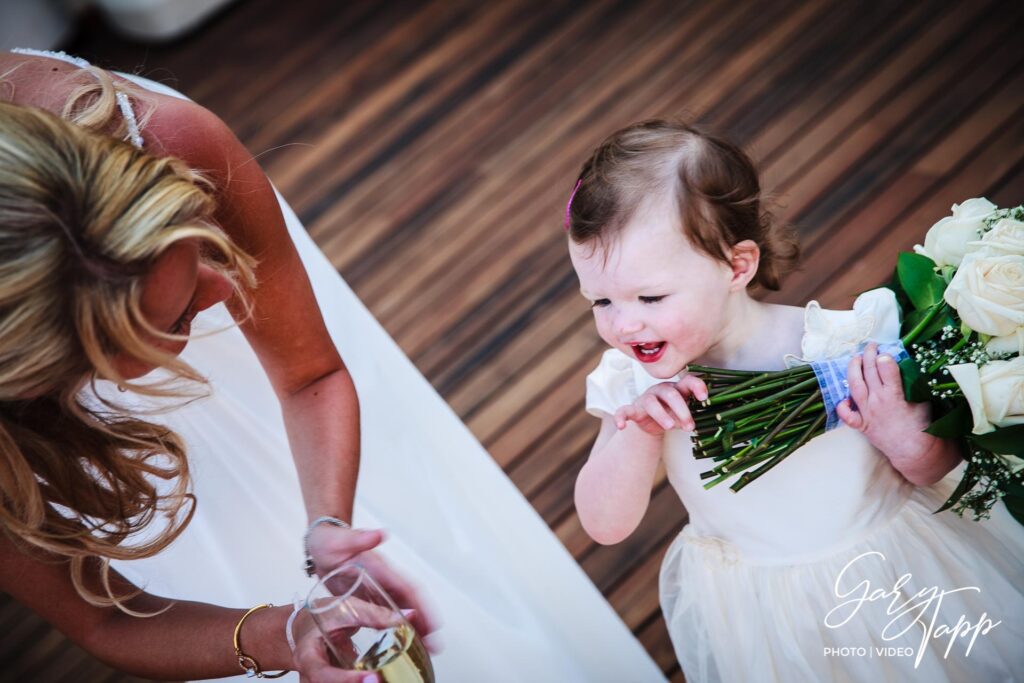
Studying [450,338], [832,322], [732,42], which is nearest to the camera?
[832,322]

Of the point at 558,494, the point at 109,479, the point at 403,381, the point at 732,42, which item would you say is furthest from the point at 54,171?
the point at 732,42

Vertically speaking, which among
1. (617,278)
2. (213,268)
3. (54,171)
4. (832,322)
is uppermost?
(54,171)

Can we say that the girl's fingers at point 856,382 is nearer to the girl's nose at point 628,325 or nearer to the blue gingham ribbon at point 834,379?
the blue gingham ribbon at point 834,379

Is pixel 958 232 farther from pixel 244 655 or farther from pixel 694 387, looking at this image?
pixel 244 655

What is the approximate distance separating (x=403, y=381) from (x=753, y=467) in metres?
0.70

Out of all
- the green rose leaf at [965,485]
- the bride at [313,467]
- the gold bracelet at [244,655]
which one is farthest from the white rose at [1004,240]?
the gold bracelet at [244,655]

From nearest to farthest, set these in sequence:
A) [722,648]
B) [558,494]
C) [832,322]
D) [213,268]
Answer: [213,268] → [832,322] → [722,648] → [558,494]

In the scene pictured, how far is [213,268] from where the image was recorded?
4.47ft

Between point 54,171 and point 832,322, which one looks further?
point 832,322

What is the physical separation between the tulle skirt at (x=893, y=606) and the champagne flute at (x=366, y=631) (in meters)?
0.66

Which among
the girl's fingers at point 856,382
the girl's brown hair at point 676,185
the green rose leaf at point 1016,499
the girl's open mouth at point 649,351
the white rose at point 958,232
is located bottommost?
the green rose leaf at point 1016,499

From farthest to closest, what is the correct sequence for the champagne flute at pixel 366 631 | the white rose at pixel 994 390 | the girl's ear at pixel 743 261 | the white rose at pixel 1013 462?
the girl's ear at pixel 743 261, the white rose at pixel 1013 462, the white rose at pixel 994 390, the champagne flute at pixel 366 631

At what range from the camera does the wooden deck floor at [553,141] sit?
2.48 meters

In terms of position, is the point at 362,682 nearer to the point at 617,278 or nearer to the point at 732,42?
the point at 617,278
